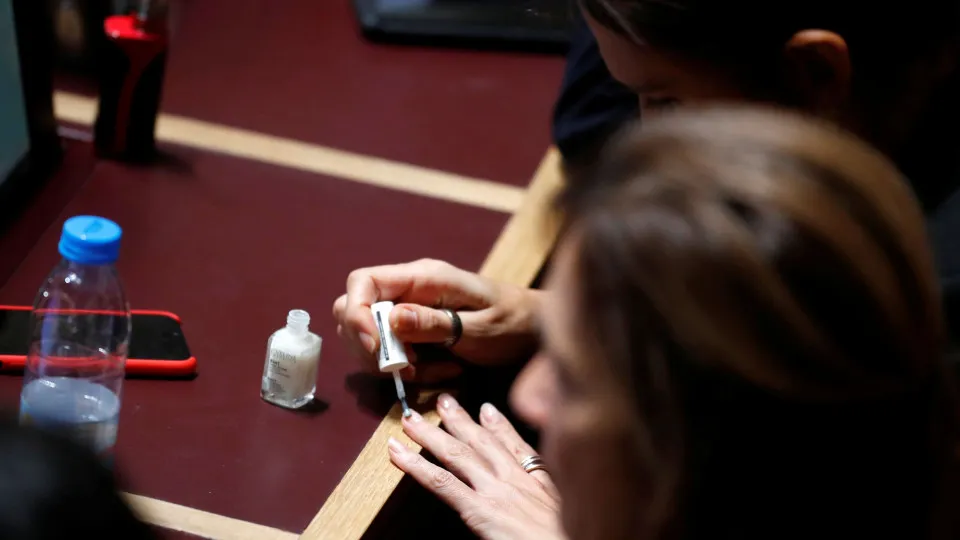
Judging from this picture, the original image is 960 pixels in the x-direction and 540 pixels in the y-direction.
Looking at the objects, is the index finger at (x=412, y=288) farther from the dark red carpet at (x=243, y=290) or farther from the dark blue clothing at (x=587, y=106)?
the dark blue clothing at (x=587, y=106)

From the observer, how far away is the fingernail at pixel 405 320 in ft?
3.40

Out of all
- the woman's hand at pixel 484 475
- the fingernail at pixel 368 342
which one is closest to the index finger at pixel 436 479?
the woman's hand at pixel 484 475

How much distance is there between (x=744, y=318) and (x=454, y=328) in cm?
56

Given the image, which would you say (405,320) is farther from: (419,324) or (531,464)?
(531,464)

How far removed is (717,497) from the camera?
60cm

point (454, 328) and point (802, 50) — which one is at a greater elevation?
point (802, 50)

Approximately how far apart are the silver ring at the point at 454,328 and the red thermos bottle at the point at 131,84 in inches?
18.4

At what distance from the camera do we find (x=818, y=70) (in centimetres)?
89

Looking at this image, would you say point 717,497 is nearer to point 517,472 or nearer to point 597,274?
point 597,274

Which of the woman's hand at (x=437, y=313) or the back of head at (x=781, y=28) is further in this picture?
the woman's hand at (x=437, y=313)

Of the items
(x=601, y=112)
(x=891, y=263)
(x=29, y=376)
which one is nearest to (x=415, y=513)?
(x=29, y=376)

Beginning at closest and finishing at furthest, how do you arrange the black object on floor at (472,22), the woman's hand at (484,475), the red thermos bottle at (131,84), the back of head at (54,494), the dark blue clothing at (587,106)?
the back of head at (54,494) → the woman's hand at (484,475) → the red thermos bottle at (131,84) → the dark blue clothing at (587,106) → the black object on floor at (472,22)

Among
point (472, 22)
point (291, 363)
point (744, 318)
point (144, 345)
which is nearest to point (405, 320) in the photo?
point (291, 363)

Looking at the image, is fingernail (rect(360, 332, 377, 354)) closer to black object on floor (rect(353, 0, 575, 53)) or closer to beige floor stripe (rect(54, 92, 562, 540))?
beige floor stripe (rect(54, 92, 562, 540))
